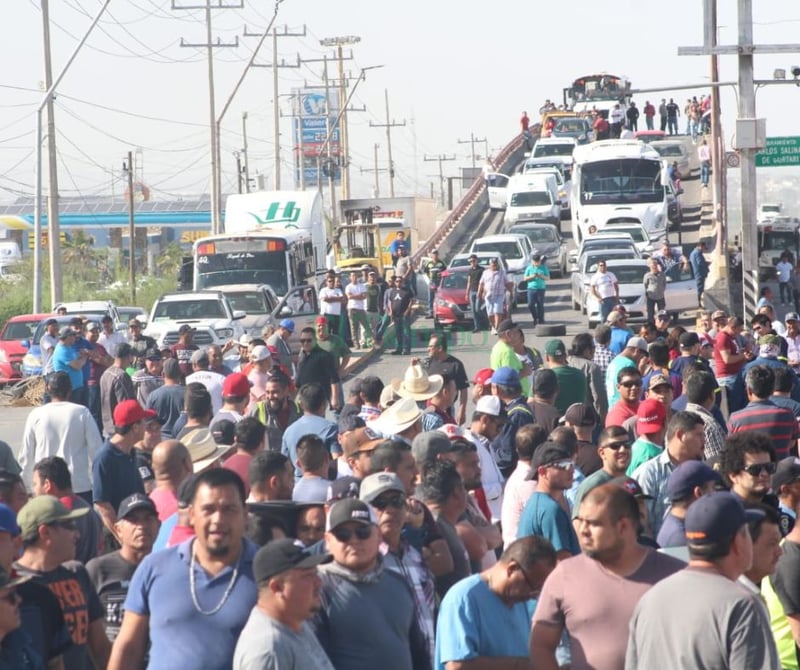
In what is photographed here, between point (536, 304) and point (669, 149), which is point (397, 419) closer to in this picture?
point (536, 304)

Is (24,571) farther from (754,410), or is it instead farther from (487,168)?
(487,168)

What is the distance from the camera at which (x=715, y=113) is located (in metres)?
45.5

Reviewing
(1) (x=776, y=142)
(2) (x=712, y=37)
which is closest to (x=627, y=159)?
(1) (x=776, y=142)

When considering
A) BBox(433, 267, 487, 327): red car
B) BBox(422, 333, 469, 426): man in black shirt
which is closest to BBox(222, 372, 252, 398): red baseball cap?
BBox(422, 333, 469, 426): man in black shirt

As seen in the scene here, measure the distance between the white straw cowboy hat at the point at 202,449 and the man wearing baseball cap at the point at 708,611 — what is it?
4680 millimetres

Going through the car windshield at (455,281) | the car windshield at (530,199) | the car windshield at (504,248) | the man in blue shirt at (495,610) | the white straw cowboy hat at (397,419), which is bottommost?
the man in blue shirt at (495,610)

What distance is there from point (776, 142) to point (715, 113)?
1486cm

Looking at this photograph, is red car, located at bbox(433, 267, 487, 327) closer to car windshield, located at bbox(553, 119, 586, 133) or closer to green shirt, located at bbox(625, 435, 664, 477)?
green shirt, located at bbox(625, 435, 664, 477)

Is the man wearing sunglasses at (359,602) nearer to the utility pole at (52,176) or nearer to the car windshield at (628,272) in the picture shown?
the car windshield at (628,272)

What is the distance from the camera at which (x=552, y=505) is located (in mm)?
8039

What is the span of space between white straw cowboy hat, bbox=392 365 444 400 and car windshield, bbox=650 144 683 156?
50.1m

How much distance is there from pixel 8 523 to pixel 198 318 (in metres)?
23.2

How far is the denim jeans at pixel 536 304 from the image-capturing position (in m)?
35.1

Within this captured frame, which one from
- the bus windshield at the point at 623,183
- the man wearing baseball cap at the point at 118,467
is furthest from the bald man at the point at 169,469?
the bus windshield at the point at 623,183
